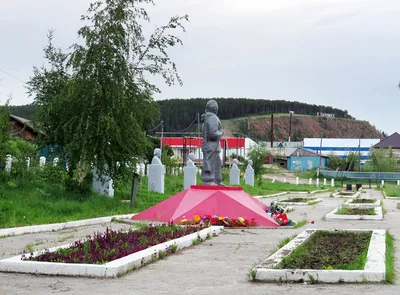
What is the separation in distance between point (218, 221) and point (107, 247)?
18.8 ft

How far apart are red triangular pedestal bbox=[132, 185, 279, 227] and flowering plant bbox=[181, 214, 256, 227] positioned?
0.41 metres

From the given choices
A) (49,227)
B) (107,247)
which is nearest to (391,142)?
(49,227)

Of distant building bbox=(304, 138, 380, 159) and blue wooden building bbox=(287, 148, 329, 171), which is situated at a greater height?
distant building bbox=(304, 138, 380, 159)

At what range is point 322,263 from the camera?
27.4ft

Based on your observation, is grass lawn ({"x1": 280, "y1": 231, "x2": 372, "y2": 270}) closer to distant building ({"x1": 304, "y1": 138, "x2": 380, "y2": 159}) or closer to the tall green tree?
the tall green tree

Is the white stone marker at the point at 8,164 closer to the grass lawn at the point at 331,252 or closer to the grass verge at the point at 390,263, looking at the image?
the grass lawn at the point at 331,252

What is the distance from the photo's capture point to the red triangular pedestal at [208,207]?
1546 centimetres

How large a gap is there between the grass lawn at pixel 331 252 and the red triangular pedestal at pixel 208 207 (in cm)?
339

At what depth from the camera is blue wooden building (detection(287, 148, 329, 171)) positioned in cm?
10075

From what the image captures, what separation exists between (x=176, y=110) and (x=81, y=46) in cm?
13890

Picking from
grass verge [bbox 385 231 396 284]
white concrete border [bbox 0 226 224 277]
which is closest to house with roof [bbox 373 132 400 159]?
grass verge [bbox 385 231 396 284]

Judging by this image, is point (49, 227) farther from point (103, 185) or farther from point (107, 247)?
point (103, 185)

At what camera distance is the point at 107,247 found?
30.2 ft

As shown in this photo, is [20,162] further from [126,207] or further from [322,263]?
[322,263]
